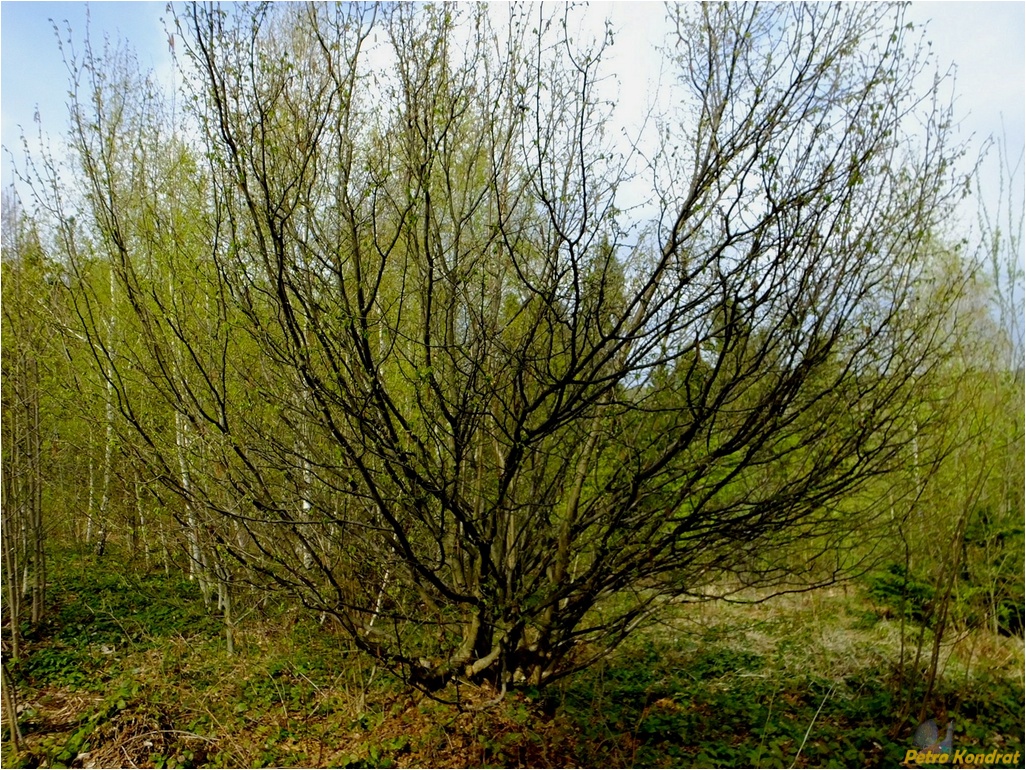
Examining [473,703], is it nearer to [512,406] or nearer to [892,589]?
[512,406]

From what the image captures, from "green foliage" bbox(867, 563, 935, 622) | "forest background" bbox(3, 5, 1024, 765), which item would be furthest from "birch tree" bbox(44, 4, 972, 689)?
"green foliage" bbox(867, 563, 935, 622)

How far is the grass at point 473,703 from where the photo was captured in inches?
150

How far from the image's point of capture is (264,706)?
4.52 m

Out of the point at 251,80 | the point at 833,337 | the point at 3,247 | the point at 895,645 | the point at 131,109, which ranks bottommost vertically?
the point at 895,645

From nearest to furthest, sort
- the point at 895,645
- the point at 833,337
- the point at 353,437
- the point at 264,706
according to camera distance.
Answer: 1. the point at 833,337
2. the point at 353,437
3. the point at 264,706
4. the point at 895,645

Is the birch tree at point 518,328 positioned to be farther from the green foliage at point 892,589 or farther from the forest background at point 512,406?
the green foliage at point 892,589

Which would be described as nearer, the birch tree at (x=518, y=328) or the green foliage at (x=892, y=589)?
the birch tree at (x=518, y=328)

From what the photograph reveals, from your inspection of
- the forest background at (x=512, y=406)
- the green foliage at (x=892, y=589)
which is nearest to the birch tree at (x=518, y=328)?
the forest background at (x=512, y=406)

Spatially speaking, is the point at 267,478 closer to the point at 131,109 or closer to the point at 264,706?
the point at 264,706

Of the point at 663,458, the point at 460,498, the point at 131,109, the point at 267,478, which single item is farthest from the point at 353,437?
the point at 131,109

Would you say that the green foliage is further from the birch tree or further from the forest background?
the birch tree

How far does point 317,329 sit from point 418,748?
2.45 meters

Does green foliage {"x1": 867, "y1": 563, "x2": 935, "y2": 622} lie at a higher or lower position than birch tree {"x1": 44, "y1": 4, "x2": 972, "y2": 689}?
lower

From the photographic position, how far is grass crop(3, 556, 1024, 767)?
382 centimetres
